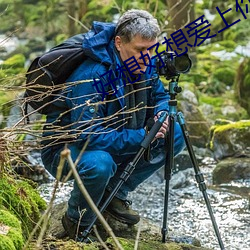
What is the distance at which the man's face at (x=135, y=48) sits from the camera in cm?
331

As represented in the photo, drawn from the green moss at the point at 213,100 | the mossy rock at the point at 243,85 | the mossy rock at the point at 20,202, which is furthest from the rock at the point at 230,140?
the mossy rock at the point at 20,202

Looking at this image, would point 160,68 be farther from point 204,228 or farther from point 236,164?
point 236,164

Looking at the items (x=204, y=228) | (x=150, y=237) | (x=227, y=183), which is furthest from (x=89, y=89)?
(x=227, y=183)

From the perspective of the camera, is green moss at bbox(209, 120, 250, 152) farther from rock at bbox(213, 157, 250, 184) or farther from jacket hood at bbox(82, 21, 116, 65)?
jacket hood at bbox(82, 21, 116, 65)

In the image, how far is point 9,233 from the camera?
2.44m

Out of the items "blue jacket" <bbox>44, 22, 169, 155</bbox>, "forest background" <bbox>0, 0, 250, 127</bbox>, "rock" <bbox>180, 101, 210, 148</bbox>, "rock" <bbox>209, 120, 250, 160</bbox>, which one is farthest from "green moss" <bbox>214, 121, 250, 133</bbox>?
"blue jacket" <bbox>44, 22, 169, 155</bbox>

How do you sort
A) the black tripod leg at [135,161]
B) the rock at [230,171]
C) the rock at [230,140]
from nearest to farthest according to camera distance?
the black tripod leg at [135,161]
the rock at [230,171]
the rock at [230,140]

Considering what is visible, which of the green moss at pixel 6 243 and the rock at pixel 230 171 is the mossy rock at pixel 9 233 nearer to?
the green moss at pixel 6 243

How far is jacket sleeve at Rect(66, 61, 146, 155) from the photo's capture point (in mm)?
3211

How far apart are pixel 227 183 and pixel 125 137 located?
9.70ft

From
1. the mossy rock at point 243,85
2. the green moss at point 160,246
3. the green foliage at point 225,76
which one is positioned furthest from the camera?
the green foliage at point 225,76

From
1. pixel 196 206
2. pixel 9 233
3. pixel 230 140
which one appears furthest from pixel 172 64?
pixel 230 140

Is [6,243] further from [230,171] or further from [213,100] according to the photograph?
[213,100]

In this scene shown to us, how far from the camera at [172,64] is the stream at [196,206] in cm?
138
